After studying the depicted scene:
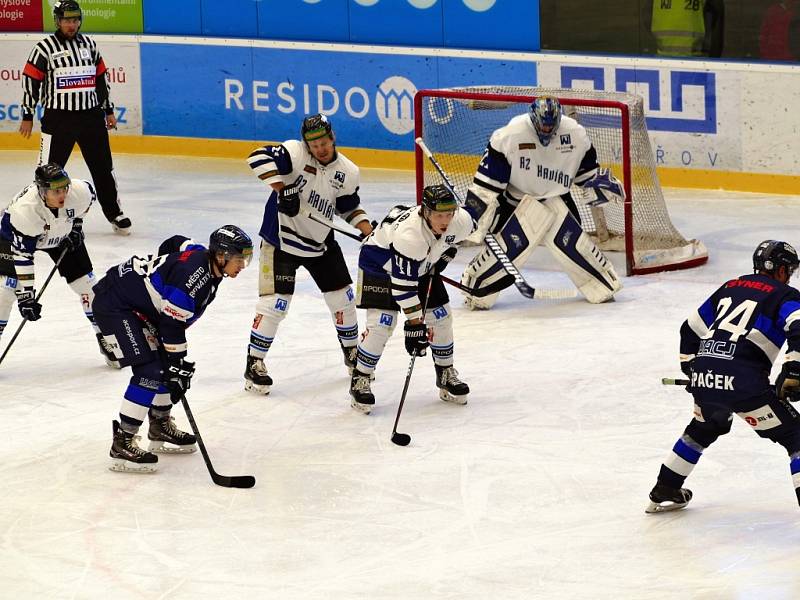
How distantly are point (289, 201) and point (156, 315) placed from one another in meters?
1.03

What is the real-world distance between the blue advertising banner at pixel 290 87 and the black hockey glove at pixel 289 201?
14.8ft

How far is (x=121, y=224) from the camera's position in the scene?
9.27 m

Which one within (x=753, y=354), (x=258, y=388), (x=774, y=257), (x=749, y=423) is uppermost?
(x=774, y=257)

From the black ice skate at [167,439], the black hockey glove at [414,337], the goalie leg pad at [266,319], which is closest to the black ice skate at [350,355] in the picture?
the goalie leg pad at [266,319]

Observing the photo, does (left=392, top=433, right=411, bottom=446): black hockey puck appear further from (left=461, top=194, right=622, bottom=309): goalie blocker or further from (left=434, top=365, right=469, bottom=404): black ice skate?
(left=461, top=194, right=622, bottom=309): goalie blocker

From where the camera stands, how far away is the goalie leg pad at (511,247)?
736 centimetres

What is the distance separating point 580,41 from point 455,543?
6.16 metres

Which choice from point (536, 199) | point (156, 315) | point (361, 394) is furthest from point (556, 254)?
point (156, 315)

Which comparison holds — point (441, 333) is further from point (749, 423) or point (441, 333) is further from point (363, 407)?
point (749, 423)

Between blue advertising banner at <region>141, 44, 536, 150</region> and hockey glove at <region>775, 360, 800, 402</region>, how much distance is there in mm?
6256

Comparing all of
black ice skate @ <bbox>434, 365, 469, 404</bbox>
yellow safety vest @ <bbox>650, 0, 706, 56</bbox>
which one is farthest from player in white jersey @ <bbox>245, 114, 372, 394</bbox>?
yellow safety vest @ <bbox>650, 0, 706, 56</bbox>

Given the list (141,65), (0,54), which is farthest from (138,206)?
(0,54)

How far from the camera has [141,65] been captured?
11711 millimetres

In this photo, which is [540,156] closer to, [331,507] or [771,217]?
[771,217]
